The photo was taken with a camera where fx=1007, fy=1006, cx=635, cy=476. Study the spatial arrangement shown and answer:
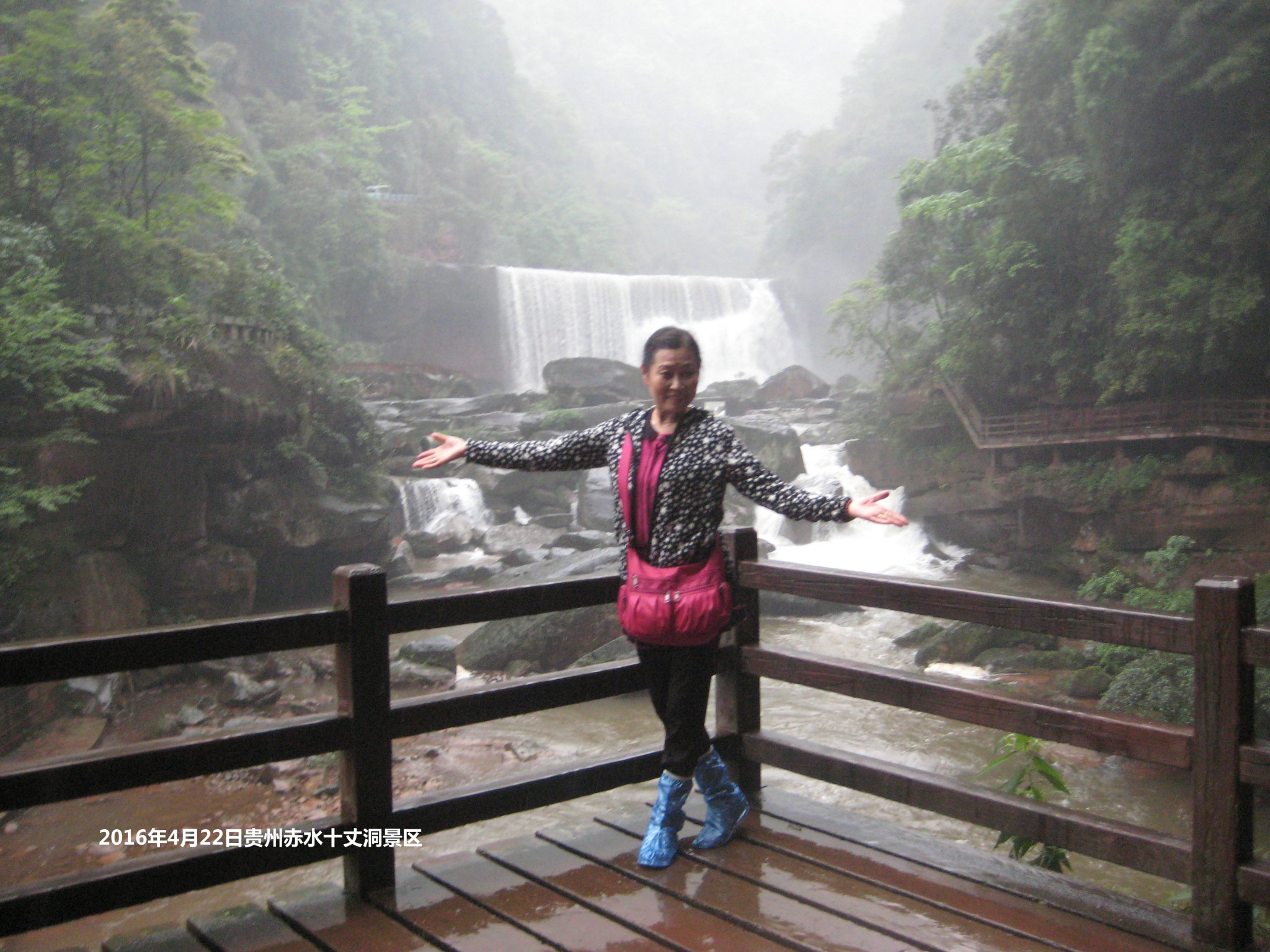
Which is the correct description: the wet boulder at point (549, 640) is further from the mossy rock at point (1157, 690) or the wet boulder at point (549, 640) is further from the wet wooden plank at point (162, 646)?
the wet wooden plank at point (162, 646)

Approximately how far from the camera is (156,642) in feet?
8.29

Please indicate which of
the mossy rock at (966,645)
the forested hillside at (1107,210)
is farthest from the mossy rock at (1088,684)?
the forested hillside at (1107,210)

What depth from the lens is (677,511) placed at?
292 centimetres

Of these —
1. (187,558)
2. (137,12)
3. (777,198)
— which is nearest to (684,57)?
(777,198)

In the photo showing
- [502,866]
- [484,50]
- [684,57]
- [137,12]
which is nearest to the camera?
[502,866]

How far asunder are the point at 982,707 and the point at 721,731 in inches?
40.4

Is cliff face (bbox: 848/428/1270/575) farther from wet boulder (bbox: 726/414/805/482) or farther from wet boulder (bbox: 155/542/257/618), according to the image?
wet boulder (bbox: 155/542/257/618)

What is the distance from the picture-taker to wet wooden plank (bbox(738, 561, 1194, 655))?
2.53m

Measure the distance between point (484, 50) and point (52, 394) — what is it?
39.6m

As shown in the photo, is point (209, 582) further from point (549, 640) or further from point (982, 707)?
point (982, 707)

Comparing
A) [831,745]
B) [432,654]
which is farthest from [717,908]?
[432,654]

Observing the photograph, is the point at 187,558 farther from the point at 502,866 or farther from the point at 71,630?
the point at 502,866

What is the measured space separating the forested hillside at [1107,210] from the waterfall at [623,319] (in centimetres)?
1167

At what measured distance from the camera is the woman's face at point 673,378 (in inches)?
116
